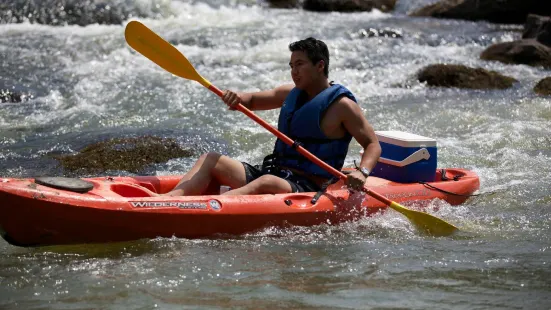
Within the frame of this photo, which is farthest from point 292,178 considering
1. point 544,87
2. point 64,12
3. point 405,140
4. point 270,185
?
point 64,12

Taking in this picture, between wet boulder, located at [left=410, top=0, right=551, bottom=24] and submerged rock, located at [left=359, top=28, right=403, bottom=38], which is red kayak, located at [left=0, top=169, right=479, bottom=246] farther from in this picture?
wet boulder, located at [left=410, top=0, right=551, bottom=24]

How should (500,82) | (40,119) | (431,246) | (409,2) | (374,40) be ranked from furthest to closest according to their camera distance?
(409,2)
(374,40)
(500,82)
(40,119)
(431,246)

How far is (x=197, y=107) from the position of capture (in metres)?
8.36

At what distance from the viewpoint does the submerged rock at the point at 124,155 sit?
639cm

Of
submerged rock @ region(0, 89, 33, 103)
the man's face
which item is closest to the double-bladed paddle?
the man's face

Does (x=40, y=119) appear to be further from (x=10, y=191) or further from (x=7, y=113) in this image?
(x=10, y=191)

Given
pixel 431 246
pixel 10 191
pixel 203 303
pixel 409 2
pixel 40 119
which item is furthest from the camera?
pixel 409 2

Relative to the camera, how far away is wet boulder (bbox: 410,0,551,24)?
13609 millimetres

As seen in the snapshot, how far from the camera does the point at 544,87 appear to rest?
353 inches

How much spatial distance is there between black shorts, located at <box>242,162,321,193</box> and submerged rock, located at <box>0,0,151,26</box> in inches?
303

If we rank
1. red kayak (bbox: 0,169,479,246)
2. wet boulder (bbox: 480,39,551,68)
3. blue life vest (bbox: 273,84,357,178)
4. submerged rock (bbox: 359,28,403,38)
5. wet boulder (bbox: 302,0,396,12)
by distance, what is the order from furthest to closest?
1. wet boulder (bbox: 302,0,396,12)
2. submerged rock (bbox: 359,28,403,38)
3. wet boulder (bbox: 480,39,551,68)
4. blue life vest (bbox: 273,84,357,178)
5. red kayak (bbox: 0,169,479,246)

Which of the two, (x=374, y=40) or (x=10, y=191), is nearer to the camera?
(x=10, y=191)

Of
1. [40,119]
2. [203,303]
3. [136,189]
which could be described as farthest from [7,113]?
[203,303]

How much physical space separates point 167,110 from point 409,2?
303 inches
